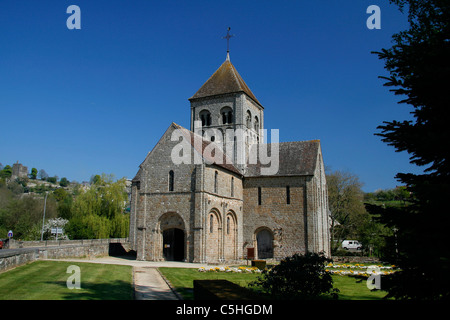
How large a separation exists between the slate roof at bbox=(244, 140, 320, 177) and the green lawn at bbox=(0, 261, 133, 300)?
→ 63.7 ft

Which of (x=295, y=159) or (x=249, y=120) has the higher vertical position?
(x=249, y=120)

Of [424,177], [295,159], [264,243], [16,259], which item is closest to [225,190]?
[264,243]

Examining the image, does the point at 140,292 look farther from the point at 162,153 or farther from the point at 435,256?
the point at 162,153

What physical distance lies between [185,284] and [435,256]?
11.6 m

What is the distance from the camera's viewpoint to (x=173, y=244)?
30281 millimetres

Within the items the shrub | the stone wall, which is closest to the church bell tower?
the stone wall

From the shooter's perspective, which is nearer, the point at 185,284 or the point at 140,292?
the point at 140,292

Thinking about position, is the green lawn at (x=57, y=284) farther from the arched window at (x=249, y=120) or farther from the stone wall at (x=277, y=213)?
the arched window at (x=249, y=120)

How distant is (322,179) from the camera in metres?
37.1

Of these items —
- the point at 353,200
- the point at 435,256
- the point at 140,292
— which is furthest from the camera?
the point at 353,200

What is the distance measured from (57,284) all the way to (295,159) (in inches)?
1004

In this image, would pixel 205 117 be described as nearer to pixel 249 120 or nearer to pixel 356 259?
pixel 249 120

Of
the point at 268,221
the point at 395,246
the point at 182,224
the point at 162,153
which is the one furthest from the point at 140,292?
the point at 268,221

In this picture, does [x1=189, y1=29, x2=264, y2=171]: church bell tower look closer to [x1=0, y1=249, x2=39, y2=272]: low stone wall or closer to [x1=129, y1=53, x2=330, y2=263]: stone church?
[x1=129, y1=53, x2=330, y2=263]: stone church
